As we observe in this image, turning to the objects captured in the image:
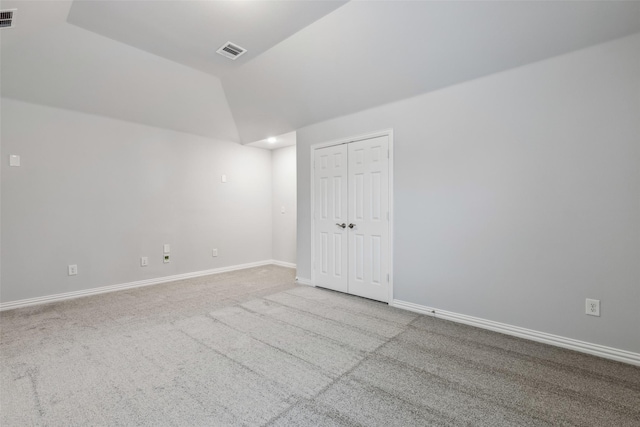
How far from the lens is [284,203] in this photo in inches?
231

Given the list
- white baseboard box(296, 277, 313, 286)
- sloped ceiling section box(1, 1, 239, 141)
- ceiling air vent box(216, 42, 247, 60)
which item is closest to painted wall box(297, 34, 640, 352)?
white baseboard box(296, 277, 313, 286)

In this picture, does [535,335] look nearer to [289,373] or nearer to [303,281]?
[289,373]

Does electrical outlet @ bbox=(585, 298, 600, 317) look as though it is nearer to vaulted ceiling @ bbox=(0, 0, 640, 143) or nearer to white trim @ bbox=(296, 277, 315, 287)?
vaulted ceiling @ bbox=(0, 0, 640, 143)

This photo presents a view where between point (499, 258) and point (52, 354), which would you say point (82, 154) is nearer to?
point (52, 354)

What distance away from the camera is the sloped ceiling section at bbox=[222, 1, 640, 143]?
2158 mm

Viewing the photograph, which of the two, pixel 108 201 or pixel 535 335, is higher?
pixel 108 201

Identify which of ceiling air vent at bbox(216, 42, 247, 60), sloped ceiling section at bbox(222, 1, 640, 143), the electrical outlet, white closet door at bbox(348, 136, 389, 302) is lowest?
the electrical outlet

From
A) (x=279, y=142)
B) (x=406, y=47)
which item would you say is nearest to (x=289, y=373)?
(x=406, y=47)

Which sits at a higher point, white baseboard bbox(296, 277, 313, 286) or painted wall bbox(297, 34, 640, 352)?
painted wall bbox(297, 34, 640, 352)

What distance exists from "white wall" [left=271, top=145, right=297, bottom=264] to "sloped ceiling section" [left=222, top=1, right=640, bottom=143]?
1783mm

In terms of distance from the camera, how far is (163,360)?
7.00ft

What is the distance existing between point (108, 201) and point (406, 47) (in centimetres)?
431

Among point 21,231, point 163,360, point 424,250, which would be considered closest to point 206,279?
point 21,231

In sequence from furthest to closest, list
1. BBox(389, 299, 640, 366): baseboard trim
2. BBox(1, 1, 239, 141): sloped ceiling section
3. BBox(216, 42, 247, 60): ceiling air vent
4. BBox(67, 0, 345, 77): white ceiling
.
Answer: BBox(216, 42, 247, 60): ceiling air vent, BBox(1, 1, 239, 141): sloped ceiling section, BBox(67, 0, 345, 77): white ceiling, BBox(389, 299, 640, 366): baseboard trim
